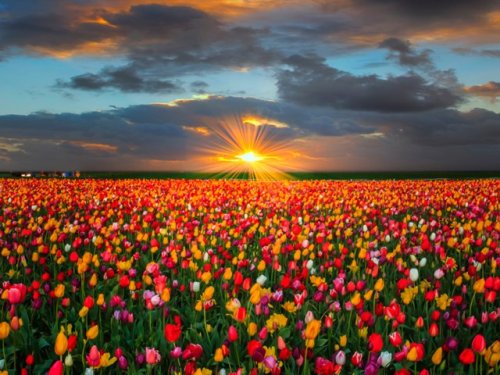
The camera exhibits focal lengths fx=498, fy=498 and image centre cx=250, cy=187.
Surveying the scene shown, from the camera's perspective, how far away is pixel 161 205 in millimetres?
13000

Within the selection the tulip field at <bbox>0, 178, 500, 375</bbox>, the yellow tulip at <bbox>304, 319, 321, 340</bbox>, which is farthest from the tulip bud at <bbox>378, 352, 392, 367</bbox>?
the yellow tulip at <bbox>304, 319, 321, 340</bbox>

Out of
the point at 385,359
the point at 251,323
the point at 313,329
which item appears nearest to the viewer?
the point at 313,329

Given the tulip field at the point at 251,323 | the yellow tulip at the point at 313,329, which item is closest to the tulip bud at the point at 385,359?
the tulip field at the point at 251,323

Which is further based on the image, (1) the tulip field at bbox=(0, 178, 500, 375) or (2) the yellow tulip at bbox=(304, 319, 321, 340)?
(1) the tulip field at bbox=(0, 178, 500, 375)

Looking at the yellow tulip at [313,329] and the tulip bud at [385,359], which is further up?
the yellow tulip at [313,329]

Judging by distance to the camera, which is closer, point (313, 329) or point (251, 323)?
point (313, 329)

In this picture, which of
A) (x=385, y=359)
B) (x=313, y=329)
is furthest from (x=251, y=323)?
(x=385, y=359)

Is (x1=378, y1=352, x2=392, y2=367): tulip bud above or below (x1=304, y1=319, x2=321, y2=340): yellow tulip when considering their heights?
below

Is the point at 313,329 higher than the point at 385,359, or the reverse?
the point at 313,329

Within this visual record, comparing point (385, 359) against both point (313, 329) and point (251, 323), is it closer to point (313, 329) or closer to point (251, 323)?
point (313, 329)

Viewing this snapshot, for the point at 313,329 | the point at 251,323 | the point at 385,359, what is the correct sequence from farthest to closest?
the point at 251,323 < the point at 385,359 < the point at 313,329

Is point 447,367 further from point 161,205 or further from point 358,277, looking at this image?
point 161,205

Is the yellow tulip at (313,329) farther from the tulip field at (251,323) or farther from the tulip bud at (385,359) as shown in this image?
the tulip bud at (385,359)

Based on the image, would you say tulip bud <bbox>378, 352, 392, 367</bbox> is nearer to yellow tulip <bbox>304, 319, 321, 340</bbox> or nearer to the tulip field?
the tulip field
